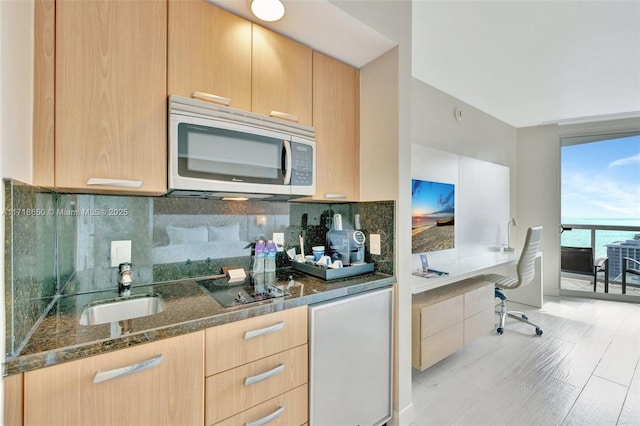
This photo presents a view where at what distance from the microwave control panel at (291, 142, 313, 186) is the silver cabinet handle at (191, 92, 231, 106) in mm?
382

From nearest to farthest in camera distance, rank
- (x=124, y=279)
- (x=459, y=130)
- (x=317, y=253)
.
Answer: (x=124, y=279)
(x=317, y=253)
(x=459, y=130)

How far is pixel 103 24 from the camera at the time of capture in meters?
1.10

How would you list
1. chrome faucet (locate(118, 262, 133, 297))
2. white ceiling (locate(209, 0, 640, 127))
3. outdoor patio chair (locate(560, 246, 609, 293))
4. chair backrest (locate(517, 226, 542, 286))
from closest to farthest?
chrome faucet (locate(118, 262, 133, 297)) < white ceiling (locate(209, 0, 640, 127)) < chair backrest (locate(517, 226, 542, 286)) < outdoor patio chair (locate(560, 246, 609, 293))

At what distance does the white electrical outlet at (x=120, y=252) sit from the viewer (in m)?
1.38

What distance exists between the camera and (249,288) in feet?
4.70

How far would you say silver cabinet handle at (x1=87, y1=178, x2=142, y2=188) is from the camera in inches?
41.8

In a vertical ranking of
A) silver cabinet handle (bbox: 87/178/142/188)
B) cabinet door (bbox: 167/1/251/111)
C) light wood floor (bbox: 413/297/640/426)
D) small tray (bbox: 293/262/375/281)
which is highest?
cabinet door (bbox: 167/1/251/111)

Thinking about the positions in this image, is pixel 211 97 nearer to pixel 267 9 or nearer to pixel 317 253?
pixel 267 9

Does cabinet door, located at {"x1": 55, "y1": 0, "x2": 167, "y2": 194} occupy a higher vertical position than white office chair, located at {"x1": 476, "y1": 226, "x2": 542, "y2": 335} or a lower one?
higher

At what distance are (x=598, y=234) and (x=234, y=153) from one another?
544cm

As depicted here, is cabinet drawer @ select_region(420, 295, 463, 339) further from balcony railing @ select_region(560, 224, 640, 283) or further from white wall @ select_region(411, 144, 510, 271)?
balcony railing @ select_region(560, 224, 640, 283)

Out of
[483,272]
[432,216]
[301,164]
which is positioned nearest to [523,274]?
[483,272]

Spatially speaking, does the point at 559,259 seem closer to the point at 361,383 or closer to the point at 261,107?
the point at 361,383

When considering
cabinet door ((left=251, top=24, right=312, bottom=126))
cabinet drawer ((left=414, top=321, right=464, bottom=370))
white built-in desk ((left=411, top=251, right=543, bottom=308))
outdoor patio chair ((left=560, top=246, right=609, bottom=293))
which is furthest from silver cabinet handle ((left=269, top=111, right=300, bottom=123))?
outdoor patio chair ((left=560, top=246, right=609, bottom=293))
